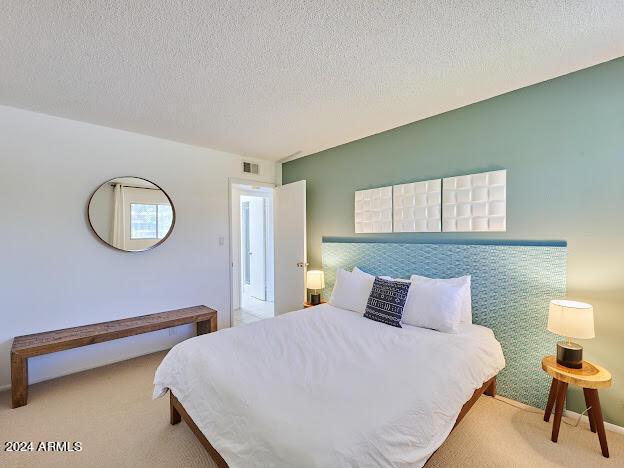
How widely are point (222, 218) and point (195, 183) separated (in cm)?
56

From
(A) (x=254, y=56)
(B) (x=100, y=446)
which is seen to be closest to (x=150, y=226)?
(B) (x=100, y=446)

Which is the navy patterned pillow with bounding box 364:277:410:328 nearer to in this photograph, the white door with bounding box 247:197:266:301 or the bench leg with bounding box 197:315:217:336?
the bench leg with bounding box 197:315:217:336

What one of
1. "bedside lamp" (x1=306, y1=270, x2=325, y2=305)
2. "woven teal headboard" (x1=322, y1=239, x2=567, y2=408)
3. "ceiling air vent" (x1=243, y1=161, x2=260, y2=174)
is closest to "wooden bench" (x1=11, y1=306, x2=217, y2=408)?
"bedside lamp" (x1=306, y1=270, x2=325, y2=305)

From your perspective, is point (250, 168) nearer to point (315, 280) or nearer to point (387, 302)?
point (315, 280)

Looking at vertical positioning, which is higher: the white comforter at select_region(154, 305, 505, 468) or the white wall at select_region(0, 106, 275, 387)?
the white wall at select_region(0, 106, 275, 387)

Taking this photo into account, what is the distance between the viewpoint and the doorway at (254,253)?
16.3 feet

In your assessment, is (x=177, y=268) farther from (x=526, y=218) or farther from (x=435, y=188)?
(x=526, y=218)

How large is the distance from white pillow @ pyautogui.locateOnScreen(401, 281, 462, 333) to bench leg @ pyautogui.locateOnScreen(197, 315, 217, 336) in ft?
6.94

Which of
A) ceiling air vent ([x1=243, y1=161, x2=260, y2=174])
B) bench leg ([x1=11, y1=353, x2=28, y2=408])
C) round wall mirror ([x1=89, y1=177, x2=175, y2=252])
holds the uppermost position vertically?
ceiling air vent ([x1=243, y1=161, x2=260, y2=174])

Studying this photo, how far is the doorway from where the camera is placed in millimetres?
4977

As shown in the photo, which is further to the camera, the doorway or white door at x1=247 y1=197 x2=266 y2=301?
white door at x1=247 y1=197 x2=266 y2=301

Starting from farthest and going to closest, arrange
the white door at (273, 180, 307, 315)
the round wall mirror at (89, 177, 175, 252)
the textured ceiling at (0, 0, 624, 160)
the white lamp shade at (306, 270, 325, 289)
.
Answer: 1. the white door at (273, 180, 307, 315)
2. the white lamp shade at (306, 270, 325, 289)
3. the round wall mirror at (89, 177, 175, 252)
4. the textured ceiling at (0, 0, 624, 160)

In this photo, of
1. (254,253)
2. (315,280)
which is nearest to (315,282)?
(315,280)

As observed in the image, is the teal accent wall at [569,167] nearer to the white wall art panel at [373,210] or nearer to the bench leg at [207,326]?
the white wall art panel at [373,210]
